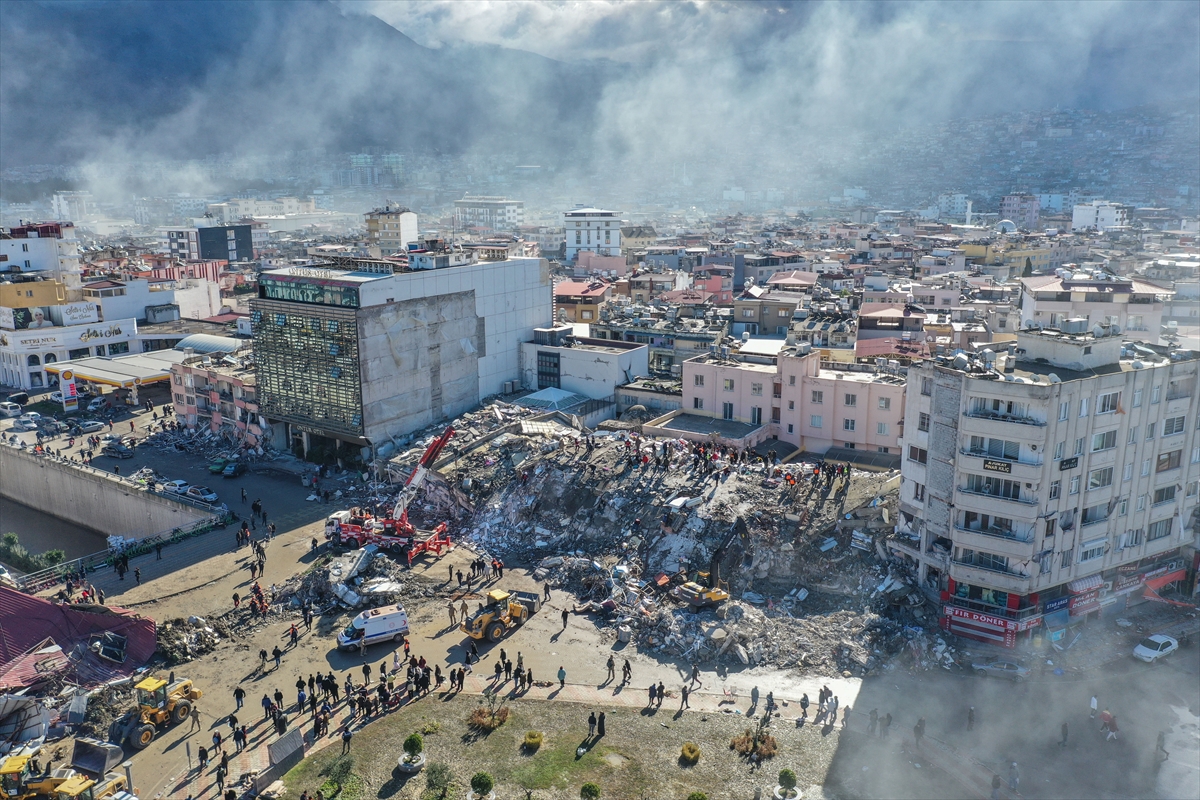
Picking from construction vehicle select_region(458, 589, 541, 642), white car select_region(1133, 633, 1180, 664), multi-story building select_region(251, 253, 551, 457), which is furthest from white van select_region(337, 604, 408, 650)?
white car select_region(1133, 633, 1180, 664)

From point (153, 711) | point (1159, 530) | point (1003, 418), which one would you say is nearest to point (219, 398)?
point (153, 711)

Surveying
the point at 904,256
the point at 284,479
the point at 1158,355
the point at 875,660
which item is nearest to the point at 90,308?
the point at 284,479

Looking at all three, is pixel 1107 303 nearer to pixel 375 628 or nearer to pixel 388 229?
pixel 375 628

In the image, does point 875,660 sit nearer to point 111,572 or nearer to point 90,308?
point 111,572

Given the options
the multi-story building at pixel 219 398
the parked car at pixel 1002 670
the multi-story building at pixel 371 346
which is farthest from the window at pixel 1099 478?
the multi-story building at pixel 219 398

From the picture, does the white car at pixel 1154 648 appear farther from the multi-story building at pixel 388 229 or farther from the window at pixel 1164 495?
the multi-story building at pixel 388 229

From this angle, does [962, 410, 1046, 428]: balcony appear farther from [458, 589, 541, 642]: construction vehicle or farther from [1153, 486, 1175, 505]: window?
[458, 589, 541, 642]: construction vehicle
